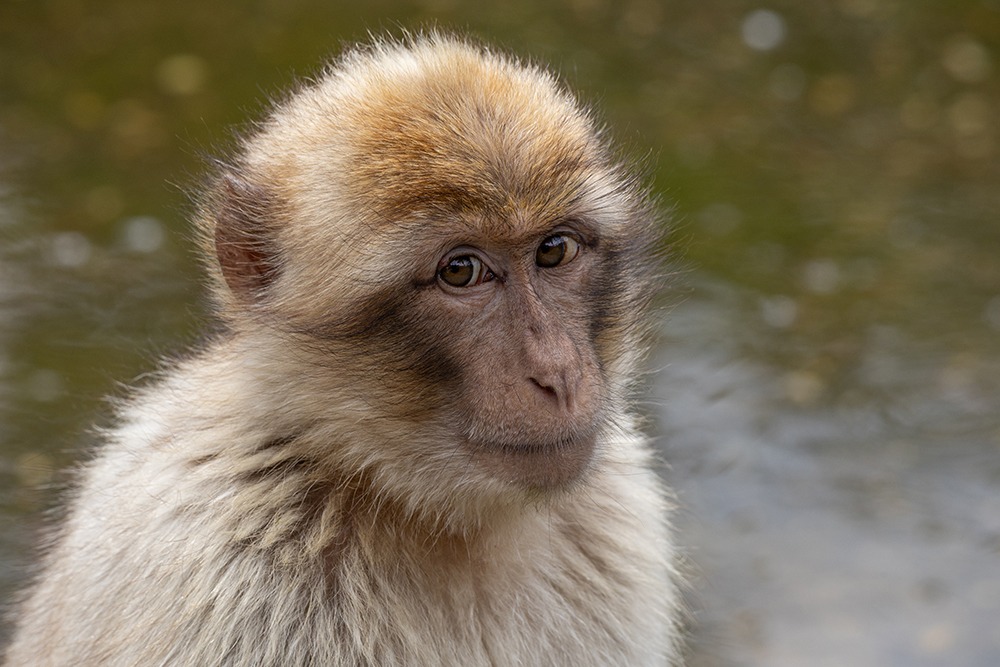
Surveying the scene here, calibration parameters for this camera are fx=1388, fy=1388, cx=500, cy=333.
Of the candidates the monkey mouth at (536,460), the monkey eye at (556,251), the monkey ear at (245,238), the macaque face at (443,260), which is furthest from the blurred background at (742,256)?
the monkey mouth at (536,460)

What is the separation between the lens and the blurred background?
4367 millimetres

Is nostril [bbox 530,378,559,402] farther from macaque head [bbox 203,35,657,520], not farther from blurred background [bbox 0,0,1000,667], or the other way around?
blurred background [bbox 0,0,1000,667]

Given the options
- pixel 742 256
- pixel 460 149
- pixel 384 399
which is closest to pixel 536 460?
pixel 384 399

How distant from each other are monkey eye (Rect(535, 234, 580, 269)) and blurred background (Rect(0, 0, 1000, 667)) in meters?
0.86

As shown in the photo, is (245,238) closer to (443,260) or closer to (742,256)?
(443,260)

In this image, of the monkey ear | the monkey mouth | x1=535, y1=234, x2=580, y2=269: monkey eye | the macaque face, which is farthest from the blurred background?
the monkey mouth

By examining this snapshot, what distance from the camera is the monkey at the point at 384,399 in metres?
2.48

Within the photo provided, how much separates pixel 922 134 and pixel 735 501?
115 inches

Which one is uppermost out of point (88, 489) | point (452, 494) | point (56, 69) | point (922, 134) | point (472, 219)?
point (922, 134)

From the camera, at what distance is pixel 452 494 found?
2.59 meters

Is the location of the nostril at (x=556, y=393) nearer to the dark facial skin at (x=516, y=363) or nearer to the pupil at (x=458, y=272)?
the dark facial skin at (x=516, y=363)

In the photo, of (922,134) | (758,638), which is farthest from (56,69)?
(758,638)

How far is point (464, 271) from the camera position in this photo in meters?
2.52

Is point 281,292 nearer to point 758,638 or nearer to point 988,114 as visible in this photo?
point 758,638
